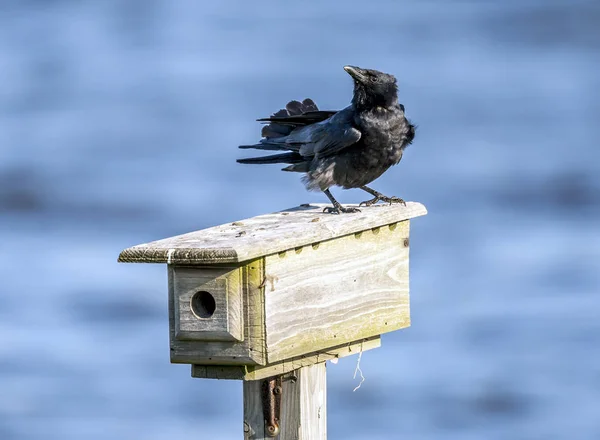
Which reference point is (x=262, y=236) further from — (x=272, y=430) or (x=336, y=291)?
(x=272, y=430)

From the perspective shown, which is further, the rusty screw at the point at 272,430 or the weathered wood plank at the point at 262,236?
the rusty screw at the point at 272,430

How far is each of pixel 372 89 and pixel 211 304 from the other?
2531 millimetres

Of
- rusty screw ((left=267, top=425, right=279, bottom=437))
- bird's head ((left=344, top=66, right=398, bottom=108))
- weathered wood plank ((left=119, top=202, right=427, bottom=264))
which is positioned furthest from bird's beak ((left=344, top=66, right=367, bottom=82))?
rusty screw ((left=267, top=425, right=279, bottom=437))

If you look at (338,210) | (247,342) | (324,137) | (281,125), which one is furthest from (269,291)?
(281,125)

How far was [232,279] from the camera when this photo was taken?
5.66 meters

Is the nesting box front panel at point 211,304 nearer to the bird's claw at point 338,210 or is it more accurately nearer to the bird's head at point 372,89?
the bird's claw at point 338,210

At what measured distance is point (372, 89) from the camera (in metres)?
7.93

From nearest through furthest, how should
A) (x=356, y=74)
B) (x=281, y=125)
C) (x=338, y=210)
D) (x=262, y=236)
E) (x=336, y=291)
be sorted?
(x=262, y=236) < (x=336, y=291) < (x=338, y=210) < (x=281, y=125) < (x=356, y=74)

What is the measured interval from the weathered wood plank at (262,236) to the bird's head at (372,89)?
122 cm

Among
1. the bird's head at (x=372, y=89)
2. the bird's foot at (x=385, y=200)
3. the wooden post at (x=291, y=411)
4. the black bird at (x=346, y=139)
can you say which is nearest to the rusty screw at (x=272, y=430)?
the wooden post at (x=291, y=411)

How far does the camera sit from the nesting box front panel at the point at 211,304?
565 centimetres

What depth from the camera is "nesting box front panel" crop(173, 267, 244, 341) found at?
5648mm

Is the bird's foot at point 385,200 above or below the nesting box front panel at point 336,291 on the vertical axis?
above

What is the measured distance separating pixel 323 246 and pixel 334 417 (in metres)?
4.84
